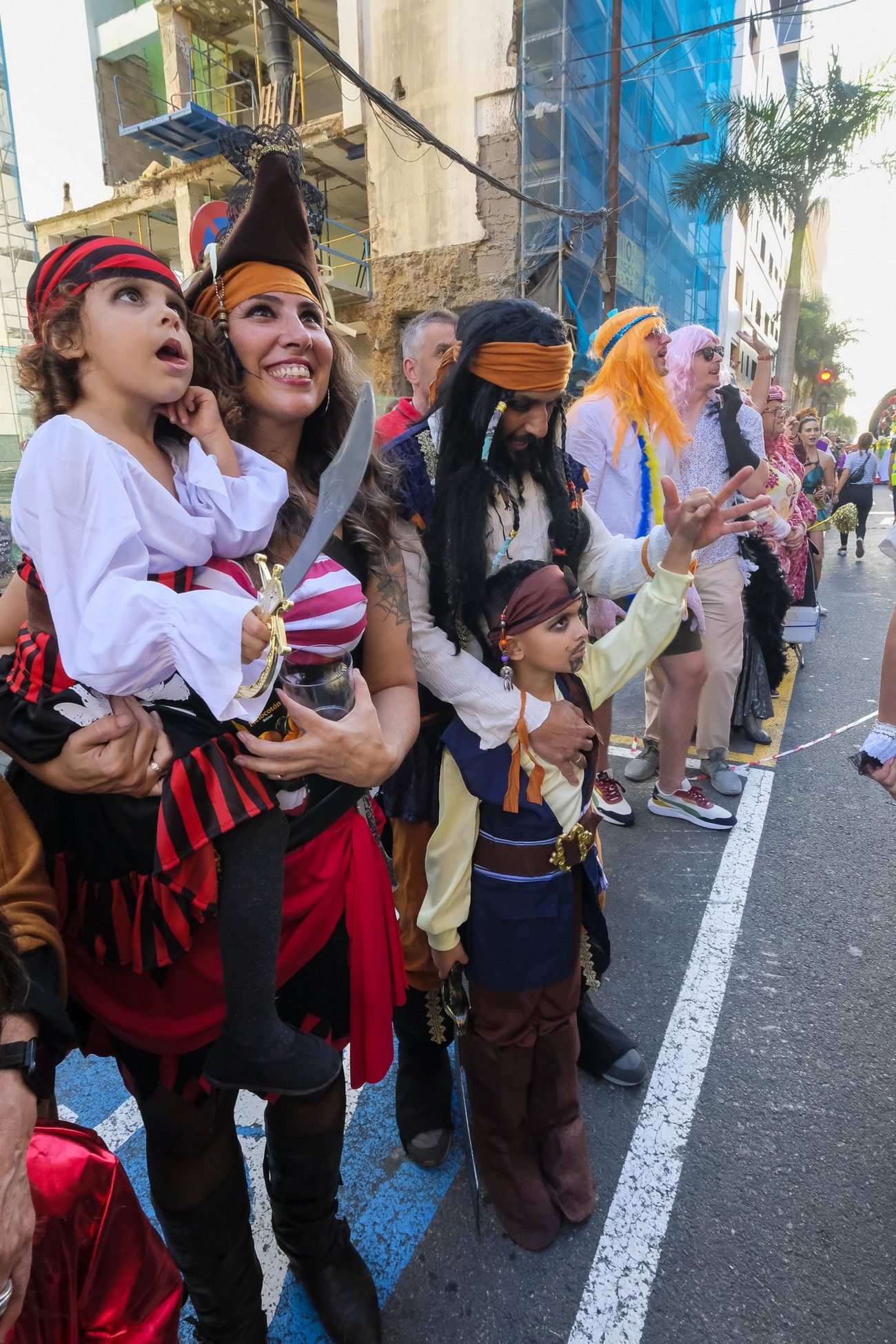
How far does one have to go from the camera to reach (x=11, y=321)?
1638 centimetres

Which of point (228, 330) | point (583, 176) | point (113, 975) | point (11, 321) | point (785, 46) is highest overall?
point (785, 46)

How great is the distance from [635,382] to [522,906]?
2654 millimetres

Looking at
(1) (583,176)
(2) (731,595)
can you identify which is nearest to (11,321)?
(1) (583,176)

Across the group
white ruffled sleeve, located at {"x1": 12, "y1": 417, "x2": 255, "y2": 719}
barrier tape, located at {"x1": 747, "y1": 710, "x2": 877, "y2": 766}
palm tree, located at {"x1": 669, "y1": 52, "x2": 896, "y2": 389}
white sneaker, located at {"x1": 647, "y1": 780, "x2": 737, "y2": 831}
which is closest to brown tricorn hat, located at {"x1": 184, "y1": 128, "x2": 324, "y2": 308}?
white ruffled sleeve, located at {"x1": 12, "y1": 417, "x2": 255, "y2": 719}

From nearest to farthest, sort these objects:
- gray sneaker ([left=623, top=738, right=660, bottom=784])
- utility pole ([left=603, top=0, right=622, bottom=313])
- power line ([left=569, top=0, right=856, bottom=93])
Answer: gray sneaker ([left=623, top=738, right=660, bottom=784]) → power line ([left=569, top=0, right=856, bottom=93]) → utility pole ([left=603, top=0, right=622, bottom=313])

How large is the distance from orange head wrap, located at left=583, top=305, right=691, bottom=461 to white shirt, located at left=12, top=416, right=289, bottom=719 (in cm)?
272

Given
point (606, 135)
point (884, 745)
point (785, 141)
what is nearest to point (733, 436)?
point (884, 745)

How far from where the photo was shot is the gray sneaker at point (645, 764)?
4340 millimetres

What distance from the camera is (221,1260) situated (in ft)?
4.73

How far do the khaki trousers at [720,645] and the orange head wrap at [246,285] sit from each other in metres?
3.10

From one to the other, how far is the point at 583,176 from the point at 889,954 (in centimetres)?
1409

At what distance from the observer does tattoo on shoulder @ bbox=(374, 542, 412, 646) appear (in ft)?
5.07

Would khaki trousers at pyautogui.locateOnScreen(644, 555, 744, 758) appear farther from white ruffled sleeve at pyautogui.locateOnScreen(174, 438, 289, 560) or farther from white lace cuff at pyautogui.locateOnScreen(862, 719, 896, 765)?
white ruffled sleeve at pyautogui.locateOnScreen(174, 438, 289, 560)

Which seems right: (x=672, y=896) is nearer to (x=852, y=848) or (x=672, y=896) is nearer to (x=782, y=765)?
(x=852, y=848)
